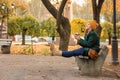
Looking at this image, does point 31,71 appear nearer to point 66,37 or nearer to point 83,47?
point 83,47

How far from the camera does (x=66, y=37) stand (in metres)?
20.7

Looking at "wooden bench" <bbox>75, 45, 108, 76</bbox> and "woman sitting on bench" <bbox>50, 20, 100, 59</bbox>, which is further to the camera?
"wooden bench" <bbox>75, 45, 108, 76</bbox>

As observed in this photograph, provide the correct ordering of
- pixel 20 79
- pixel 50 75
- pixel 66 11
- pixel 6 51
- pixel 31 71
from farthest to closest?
pixel 66 11, pixel 6 51, pixel 31 71, pixel 50 75, pixel 20 79

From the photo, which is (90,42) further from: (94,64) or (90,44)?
(94,64)

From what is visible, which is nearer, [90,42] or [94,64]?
[90,42]

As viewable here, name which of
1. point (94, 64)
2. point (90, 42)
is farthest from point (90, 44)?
point (94, 64)

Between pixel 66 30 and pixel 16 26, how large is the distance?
19444mm

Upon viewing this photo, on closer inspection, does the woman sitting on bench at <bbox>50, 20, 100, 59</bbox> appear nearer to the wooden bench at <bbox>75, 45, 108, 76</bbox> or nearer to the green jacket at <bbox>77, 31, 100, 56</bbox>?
the green jacket at <bbox>77, 31, 100, 56</bbox>

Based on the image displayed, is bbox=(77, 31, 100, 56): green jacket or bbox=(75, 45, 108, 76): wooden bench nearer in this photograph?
bbox=(77, 31, 100, 56): green jacket

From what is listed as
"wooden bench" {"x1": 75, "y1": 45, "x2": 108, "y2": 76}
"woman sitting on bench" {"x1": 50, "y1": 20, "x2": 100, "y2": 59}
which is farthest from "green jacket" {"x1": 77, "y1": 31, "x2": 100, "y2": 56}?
"wooden bench" {"x1": 75, "y1": 45, "x2": 108, "y2": 76}

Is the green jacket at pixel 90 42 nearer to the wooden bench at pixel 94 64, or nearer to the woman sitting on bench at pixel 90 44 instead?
the woman sitting on bench at pixel 90 44

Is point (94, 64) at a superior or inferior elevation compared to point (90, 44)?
inferior

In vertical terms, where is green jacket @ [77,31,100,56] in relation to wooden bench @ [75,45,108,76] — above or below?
above

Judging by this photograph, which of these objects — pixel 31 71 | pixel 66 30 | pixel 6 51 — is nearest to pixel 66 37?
pixel 66 30
